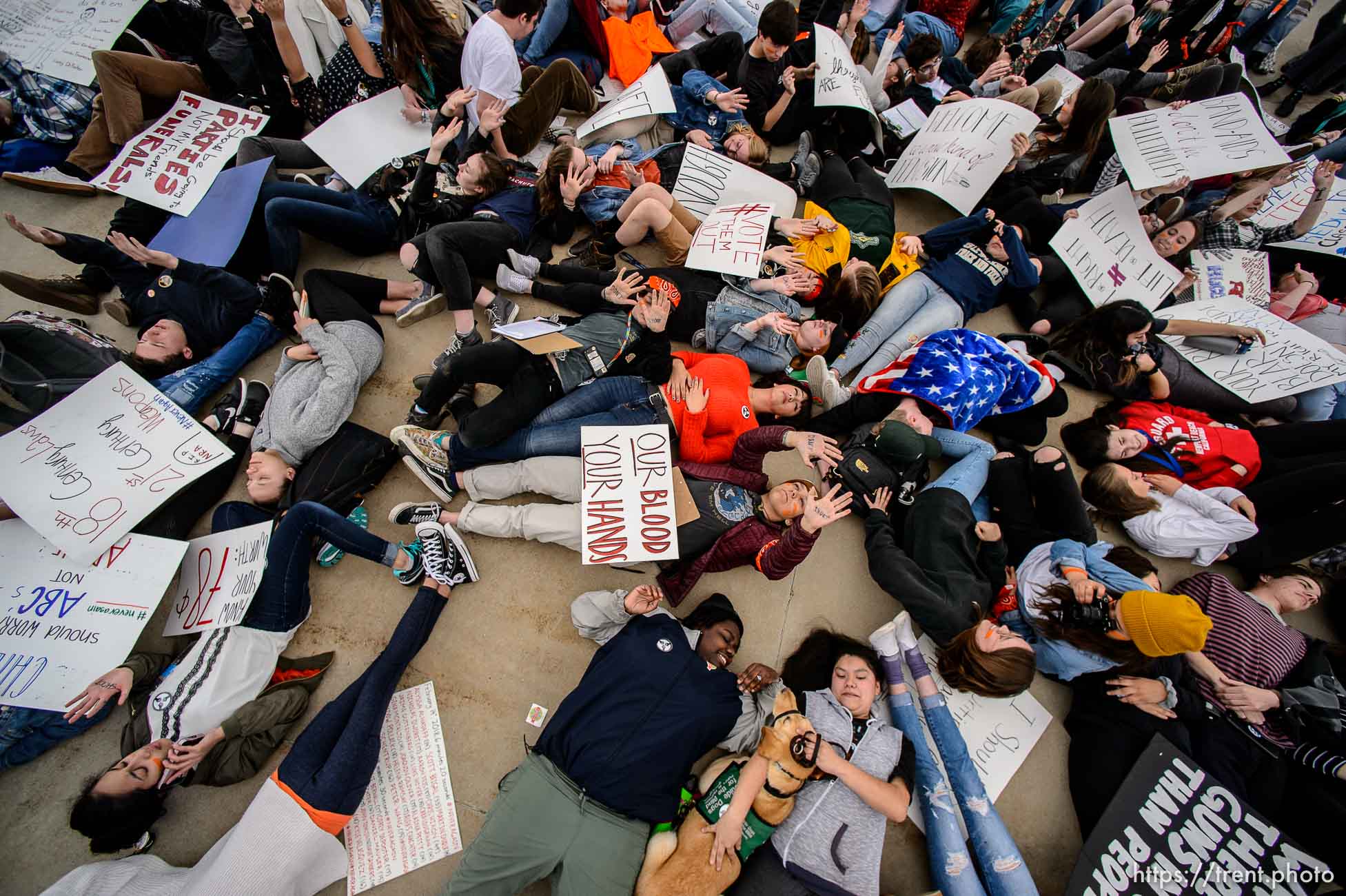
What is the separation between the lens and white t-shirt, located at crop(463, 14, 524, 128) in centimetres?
324

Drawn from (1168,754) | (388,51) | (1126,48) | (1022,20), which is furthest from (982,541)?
(1022,20)

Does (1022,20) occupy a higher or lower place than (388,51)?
higher

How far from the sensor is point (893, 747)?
7.59 ft

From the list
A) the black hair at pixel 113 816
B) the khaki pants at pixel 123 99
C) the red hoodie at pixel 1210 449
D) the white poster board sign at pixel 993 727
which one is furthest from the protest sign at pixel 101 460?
the red hoodie at pixel 1210 449

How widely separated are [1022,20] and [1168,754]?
23.7ft

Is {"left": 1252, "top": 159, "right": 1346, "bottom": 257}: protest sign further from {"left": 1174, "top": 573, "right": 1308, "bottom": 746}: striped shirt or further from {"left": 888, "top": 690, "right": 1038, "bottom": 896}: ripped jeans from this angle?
{"left": 888, "top": 690, "right": 1038, "bottom": 896}: ripped jeans

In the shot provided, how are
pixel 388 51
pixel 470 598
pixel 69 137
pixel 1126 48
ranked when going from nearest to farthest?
pixel 470 598 < pixel 388 51 < pixel 69 137 < pixel 1126 48

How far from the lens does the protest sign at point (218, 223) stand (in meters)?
3.24

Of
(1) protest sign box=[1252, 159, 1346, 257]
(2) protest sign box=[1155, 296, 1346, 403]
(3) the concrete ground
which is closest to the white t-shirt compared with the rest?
(3) the concrete ground

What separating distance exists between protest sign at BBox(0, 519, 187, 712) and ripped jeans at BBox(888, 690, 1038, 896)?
3657mm

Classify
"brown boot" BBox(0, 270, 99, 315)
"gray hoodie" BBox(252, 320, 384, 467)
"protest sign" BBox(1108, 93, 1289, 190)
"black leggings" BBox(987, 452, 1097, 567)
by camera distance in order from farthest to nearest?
"protest sign" BBox(1108, 93, 1289, 190) < "brown boot" BBox(0, 270, 99, 315) < "black leggings" BBox(987, 452, 1097, 567) < "gray hoodie" BBox(252, 320, 384, 467)

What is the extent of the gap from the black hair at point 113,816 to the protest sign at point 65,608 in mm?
435

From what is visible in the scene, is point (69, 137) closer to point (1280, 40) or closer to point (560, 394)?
point (560, 394)

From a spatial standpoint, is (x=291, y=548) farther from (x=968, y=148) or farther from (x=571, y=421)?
(x=968, y=148)
